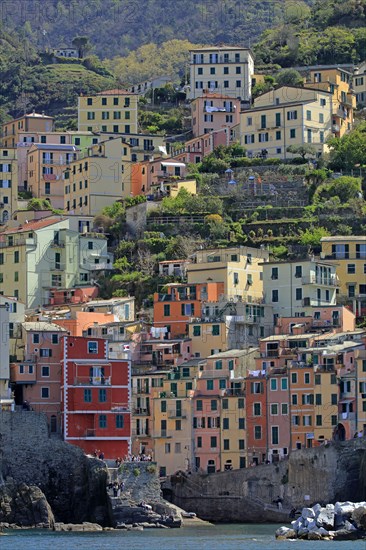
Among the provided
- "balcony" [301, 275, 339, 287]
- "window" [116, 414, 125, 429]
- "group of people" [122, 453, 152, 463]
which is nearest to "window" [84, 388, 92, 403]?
"window" [116, 414, 125, 429]

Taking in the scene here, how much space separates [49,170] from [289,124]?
18.5m

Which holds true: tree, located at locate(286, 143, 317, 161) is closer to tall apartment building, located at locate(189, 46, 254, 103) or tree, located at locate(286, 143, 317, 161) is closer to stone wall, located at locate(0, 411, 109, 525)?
tall apartment building, located at locate(189, 46, 254, 103)

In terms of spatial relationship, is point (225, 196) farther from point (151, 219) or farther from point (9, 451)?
point (9, 451)

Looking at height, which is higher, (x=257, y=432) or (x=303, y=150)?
(x=303, y=150)

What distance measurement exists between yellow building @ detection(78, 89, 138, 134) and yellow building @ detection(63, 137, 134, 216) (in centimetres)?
1449

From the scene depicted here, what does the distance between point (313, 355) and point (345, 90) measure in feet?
160

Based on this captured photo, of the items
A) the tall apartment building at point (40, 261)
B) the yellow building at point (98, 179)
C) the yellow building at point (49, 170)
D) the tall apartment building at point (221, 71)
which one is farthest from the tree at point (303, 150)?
the tall apartment building at point (221, 71)

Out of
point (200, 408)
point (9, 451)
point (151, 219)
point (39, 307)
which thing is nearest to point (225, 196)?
point (151, 219)

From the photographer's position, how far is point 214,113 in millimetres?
168750

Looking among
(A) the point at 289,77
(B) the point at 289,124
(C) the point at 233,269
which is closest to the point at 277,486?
(C) the point at 233,269

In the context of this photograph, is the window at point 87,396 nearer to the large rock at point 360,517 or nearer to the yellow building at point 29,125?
the large rock at point 360,517

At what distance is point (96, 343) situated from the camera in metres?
117

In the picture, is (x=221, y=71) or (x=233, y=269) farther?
(x=221, y=71)

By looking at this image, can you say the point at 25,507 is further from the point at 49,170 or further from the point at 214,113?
the point at 214,113
